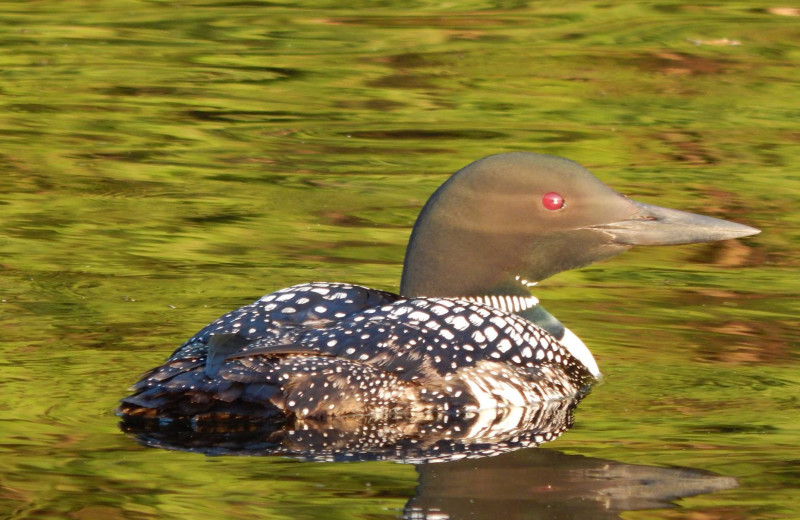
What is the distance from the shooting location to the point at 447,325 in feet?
14.4

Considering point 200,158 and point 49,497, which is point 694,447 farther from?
point 200,158

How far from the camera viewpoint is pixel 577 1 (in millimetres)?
12055

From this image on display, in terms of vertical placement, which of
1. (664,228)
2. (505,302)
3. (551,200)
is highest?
(551,200)

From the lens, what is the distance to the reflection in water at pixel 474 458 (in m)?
3.55

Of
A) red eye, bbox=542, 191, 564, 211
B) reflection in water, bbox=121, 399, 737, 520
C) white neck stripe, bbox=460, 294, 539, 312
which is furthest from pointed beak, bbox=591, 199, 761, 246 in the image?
reflection in water, bbox=121, 399, 737, 520

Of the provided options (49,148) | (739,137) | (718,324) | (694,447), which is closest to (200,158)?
(49,148)

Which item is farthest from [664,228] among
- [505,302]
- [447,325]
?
[447,325]

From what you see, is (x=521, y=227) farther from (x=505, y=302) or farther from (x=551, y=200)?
(x=505, y=302)

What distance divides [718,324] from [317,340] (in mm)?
1747

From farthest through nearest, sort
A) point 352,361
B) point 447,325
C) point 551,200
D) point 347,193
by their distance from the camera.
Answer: point 347,193 → point 551,200 → point 447,325 → point 352,361

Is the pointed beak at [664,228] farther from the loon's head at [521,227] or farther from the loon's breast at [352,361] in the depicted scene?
the loon's breast at [352,361]


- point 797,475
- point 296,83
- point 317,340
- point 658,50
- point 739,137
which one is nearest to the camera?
point 797,475

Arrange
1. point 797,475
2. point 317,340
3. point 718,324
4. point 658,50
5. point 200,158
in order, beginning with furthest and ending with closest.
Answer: point 658,50 → point 200,158 → point 718,324 → point 317,340 → point 797,475

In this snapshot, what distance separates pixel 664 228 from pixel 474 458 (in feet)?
4.47
